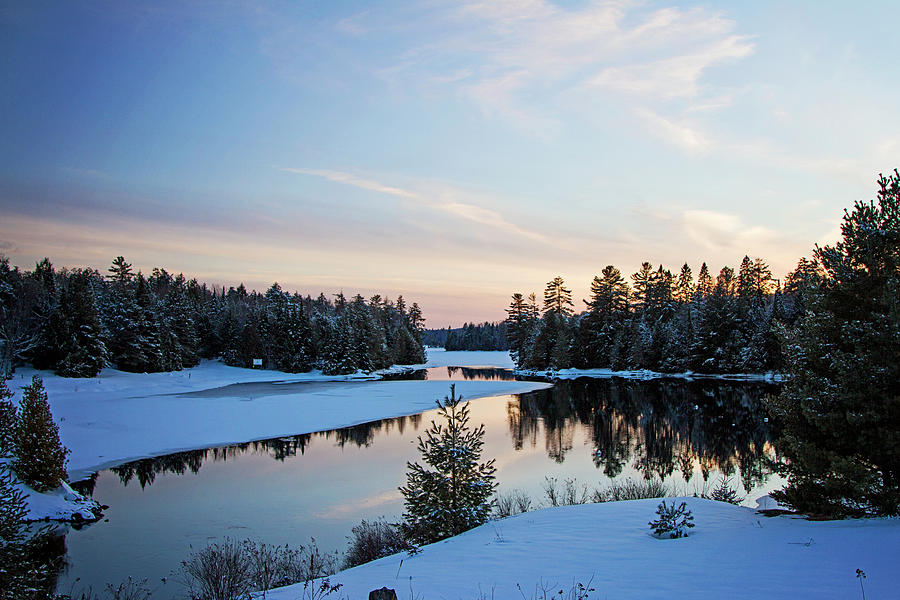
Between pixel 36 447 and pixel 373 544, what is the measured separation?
10.6 meters

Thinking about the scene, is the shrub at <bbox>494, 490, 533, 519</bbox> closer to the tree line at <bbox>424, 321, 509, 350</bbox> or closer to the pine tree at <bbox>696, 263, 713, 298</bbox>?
the pine tree at <bbox>696, 263, 713, 298</bbox>

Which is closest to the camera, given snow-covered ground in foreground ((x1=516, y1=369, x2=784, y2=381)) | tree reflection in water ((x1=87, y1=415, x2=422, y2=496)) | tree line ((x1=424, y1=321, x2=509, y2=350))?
tree reflection in water ((x1=87, y1=415, x2=422, y2=496))

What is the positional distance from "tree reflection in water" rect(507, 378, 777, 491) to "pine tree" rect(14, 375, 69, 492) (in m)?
17.6

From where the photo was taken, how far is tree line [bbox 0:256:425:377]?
46.2m

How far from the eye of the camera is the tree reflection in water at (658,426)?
21234mm

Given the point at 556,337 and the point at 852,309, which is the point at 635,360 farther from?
the point at 852,309

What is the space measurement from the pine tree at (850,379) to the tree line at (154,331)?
170 feet

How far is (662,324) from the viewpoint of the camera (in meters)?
69.4

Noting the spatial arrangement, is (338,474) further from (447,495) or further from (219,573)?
(219,573)

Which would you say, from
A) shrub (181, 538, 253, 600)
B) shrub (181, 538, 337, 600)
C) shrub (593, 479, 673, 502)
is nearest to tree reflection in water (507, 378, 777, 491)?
shrub (593, 479, 673, 502)

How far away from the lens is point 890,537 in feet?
22.6

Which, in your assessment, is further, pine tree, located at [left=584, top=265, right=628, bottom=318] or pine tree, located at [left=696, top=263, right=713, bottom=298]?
pine tree, located at [left=696, top=263, right=713, bottom=298]

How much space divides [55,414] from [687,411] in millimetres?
38729

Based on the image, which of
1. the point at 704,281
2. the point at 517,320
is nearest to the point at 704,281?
the point at 704,281
